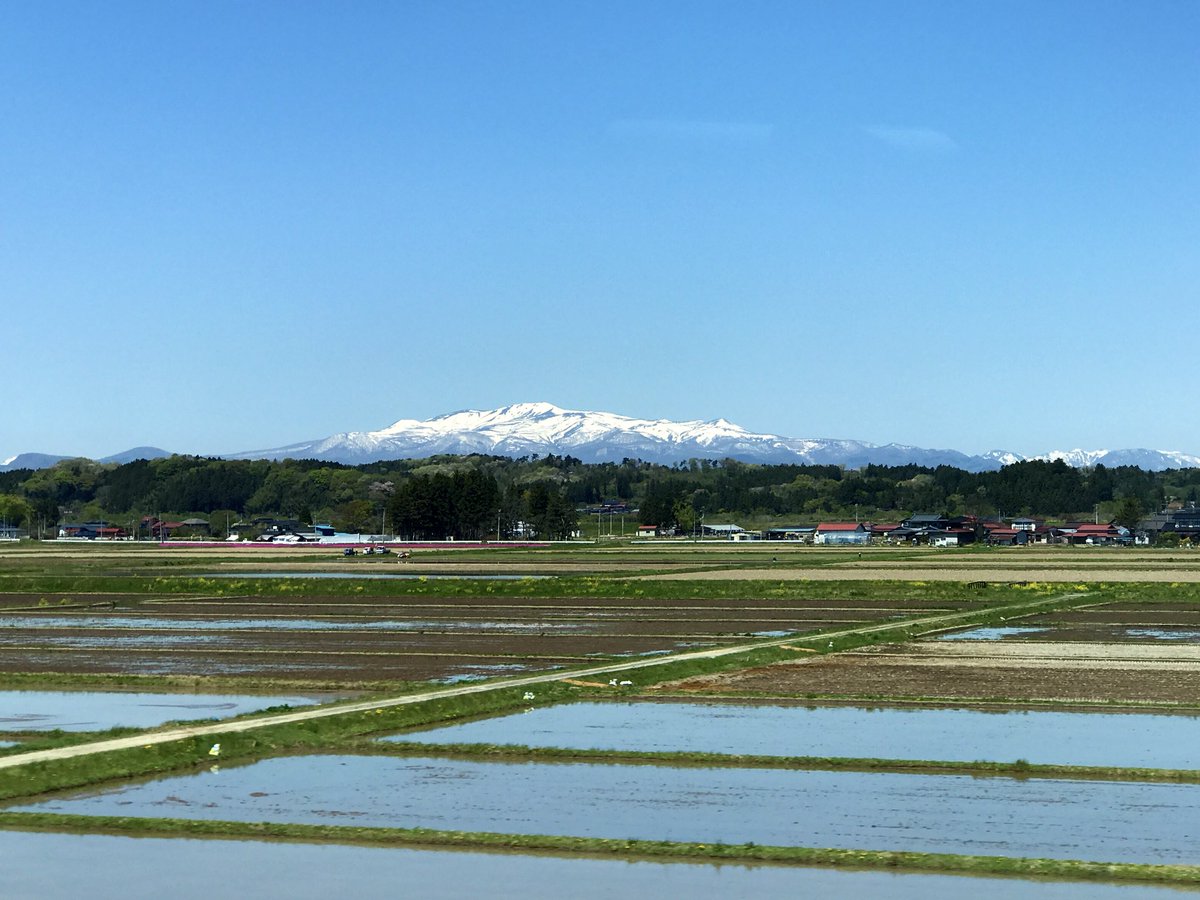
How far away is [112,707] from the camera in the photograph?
31.2 metres

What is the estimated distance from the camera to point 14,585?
78812 millimetres

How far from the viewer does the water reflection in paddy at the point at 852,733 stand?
24.7 meters

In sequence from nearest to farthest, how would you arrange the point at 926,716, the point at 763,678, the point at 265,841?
1. the point at 265,841
2. the point at 926,716
3. the point at 763,678

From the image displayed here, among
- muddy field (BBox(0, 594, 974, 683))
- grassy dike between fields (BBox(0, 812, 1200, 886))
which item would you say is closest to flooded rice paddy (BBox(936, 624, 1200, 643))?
muddy field (BBox(0, 594, 974, 683))

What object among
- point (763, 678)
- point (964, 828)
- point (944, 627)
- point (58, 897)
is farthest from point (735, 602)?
point (58, 897)

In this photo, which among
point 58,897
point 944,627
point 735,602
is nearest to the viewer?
point 58,897

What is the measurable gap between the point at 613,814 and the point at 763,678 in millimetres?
15658

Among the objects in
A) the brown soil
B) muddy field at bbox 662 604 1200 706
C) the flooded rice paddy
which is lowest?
muddy field at bbox 662 604 1200 706

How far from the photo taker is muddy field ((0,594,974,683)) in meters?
39.2

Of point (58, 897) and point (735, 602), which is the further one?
point (735, 602)

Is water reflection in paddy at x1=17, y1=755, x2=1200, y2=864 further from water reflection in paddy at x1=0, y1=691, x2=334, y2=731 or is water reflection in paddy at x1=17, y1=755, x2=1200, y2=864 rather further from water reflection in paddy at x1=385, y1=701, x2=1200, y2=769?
water reflection in paddy at x1=0, y1=691, x2=334, y2=731

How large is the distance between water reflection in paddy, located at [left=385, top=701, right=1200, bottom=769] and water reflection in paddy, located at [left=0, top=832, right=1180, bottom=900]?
7440 mm

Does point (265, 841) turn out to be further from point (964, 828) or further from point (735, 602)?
point (735, 602)

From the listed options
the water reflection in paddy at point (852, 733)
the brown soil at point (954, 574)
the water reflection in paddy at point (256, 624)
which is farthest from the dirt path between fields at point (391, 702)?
the brown soil at point (954, 574)
